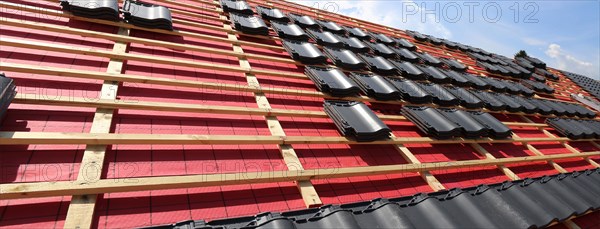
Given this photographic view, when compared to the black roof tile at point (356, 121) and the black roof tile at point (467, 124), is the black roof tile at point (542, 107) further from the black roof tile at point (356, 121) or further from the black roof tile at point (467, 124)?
the black roof tile at point (356, 121)

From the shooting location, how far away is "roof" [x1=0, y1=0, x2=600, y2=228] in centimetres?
288

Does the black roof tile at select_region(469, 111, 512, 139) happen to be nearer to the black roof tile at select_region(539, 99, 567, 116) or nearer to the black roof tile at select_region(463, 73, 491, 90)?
the black roof tile at select_region(463, 73, 491, 90)

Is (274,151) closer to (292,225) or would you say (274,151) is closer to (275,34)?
(292,225)

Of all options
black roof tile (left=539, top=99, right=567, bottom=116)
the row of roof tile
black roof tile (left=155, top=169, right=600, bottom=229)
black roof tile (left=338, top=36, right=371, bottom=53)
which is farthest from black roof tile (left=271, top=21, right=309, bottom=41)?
black roof tile (left=539, top=99, right=567, bottom=116)

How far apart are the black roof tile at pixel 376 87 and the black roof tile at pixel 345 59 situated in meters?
0.38

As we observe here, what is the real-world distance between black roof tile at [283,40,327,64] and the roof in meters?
0.06

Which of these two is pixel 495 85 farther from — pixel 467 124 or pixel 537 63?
pixel 537 63

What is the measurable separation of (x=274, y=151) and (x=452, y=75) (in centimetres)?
686

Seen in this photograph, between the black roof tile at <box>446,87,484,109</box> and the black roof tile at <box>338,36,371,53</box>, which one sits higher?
the black roof tile at <box>338,36,371,53</box>

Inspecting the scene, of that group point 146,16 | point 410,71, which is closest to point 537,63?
point 410,71

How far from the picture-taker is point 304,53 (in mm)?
6758

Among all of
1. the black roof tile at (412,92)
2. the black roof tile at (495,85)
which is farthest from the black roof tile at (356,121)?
the black roof tile at (495,85)

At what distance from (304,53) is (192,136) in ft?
12.6

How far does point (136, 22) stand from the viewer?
18.8 ft
